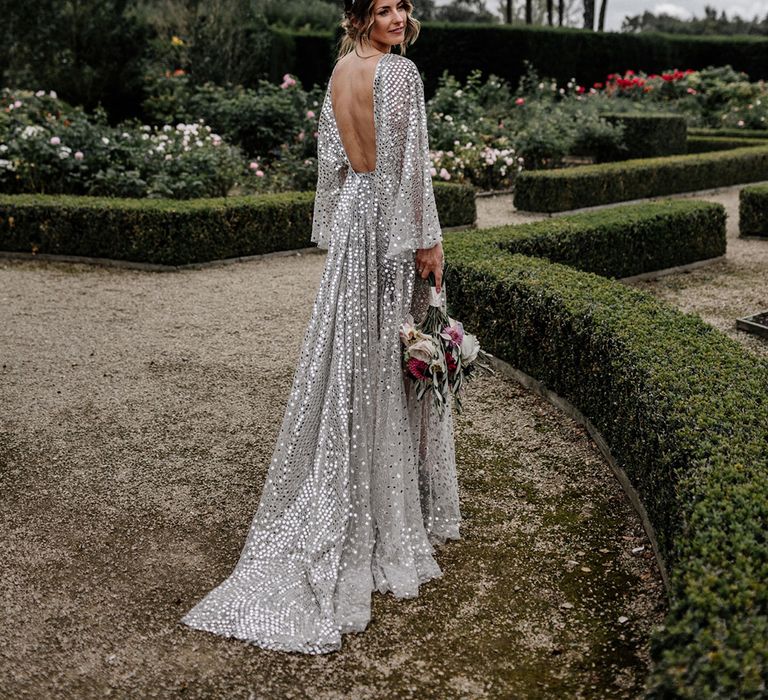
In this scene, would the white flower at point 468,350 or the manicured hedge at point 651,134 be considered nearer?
the white flower at point 468,350

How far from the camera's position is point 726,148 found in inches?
561

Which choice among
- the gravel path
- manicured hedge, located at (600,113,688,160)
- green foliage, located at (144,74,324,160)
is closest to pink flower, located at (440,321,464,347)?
the gravel path

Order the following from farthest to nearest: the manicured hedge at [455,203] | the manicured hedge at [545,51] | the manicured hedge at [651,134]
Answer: the manicured hedge at [545,51], the manicured hedge at [651,134], the manicured hedge at [455,203]

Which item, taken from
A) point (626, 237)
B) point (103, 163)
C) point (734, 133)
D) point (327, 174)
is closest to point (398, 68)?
point (327, 174)

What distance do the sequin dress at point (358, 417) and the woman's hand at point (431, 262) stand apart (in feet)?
0.11

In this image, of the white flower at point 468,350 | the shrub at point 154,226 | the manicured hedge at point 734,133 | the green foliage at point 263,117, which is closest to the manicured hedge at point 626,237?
the shrub at point 154,226

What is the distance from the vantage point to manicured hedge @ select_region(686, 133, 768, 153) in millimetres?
14070

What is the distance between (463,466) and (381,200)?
1431 mm

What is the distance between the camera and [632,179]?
10.8 meters

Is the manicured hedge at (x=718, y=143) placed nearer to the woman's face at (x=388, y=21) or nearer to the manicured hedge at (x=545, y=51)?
the manicured hedge at (x=545, y=51)

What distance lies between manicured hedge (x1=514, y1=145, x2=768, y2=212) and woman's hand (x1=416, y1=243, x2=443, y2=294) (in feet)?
24.2

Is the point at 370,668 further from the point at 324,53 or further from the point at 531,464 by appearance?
the point at 324,53

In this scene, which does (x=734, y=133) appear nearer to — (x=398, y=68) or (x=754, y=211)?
(x=754, y=211)

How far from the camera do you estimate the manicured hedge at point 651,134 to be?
13.6 meters
